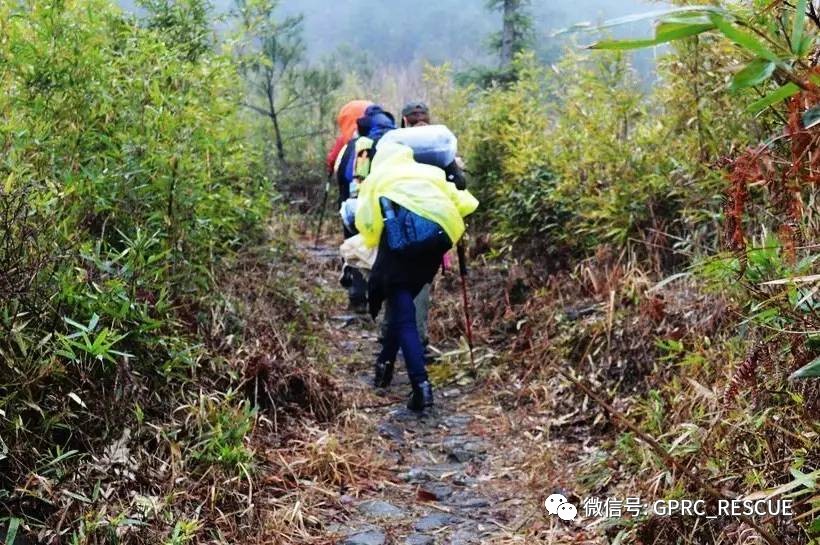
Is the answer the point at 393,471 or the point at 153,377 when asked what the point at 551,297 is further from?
the point at 153,377

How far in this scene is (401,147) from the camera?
212 inches

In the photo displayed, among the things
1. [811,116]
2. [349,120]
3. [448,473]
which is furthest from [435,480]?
[349,120]

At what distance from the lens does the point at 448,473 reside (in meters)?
4.29

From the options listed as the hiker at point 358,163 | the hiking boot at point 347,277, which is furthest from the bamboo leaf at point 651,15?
the hiking boot at point 347,277

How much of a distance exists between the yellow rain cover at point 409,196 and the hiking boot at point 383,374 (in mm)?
1051

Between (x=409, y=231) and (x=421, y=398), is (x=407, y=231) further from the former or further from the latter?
(x=421, y=398)

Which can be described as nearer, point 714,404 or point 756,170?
point 756,170

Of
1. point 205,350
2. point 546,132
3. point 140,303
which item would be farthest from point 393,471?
point 546,132

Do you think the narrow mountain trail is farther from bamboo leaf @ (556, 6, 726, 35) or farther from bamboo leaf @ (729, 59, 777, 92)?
bamboo leaf @ (556, 6, 726, 35)

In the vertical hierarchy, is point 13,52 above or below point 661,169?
above

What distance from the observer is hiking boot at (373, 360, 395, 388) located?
5.76 meters

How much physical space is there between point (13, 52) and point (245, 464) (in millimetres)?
2397

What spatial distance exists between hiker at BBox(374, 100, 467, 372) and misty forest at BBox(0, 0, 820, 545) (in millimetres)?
29

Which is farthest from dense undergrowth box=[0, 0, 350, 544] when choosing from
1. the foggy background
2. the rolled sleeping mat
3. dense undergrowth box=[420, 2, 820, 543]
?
the foggy background
